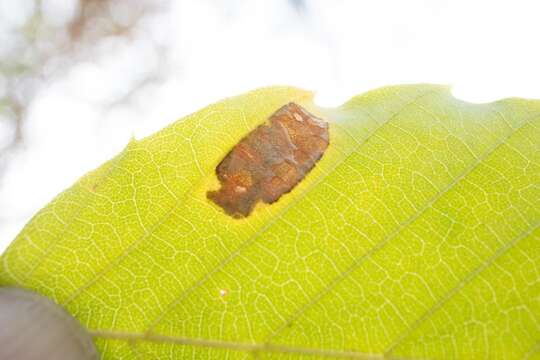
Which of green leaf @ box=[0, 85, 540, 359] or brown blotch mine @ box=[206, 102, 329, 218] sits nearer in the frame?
green leaf @ box=[0, 85, 540, 359]

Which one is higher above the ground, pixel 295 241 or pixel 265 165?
pixel 265 165

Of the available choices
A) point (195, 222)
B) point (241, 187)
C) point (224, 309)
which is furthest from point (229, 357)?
point (241, 187)

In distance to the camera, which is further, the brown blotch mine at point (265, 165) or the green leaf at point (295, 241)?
the brown blotch mine at point (265, 165)
